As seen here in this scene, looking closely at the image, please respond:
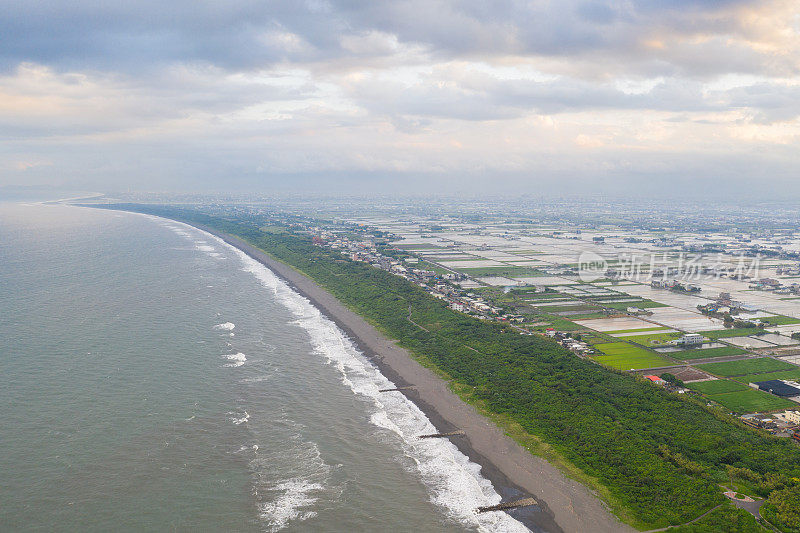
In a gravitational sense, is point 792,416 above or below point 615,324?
above

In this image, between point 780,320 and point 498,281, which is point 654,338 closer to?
point 780,320

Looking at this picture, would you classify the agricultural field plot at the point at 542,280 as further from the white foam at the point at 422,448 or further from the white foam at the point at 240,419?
the white foam at the point at 240,419

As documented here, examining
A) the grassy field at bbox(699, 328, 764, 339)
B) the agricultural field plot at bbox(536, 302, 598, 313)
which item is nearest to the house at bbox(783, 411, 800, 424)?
the grassy field at bbox(699, 328, 764, 339)

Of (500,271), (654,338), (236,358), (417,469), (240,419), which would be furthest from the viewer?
(500,271)

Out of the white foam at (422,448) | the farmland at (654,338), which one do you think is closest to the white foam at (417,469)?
the white foam at (422,448)

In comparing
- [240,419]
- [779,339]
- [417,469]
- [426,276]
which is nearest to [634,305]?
[779,339]

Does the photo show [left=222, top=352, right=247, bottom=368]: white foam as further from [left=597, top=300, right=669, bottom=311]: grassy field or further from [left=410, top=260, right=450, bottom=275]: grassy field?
[left=410, top=260, right=450, bottom=275]: grassy field
